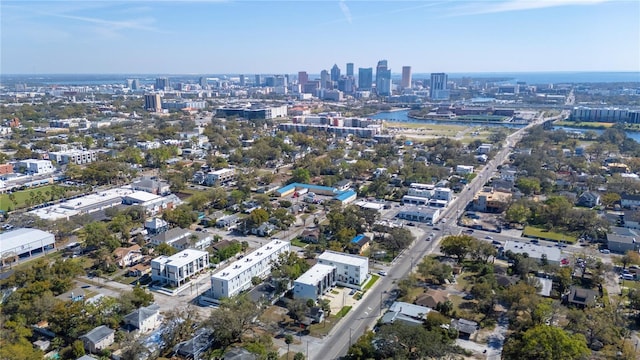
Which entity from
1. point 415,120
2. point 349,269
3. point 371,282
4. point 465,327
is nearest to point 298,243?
point 349,269

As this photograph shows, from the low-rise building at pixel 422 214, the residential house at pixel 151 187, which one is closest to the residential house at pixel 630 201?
the low-rise building at pixel 422 214

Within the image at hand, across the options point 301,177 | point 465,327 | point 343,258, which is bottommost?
point 465,327

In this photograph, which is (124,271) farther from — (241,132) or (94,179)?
Answer: (241,132)

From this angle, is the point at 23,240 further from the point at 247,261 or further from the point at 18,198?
the point at 247,261

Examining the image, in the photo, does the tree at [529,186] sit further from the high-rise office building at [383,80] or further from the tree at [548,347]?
A: the high-rise office building at [383,80]

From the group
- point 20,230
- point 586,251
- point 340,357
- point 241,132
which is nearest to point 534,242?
point 586,251

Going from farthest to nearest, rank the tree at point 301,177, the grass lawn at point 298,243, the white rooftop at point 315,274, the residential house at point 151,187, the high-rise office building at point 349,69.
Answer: the high-rise office building at point 349,69, the tree at point 301,177, the residential house at point 151,187, the grass lawn at point 298,243, the white rooftop at point 315,274

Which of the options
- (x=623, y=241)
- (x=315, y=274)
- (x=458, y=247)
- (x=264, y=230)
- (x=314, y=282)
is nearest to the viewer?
(x=314, y=282)
